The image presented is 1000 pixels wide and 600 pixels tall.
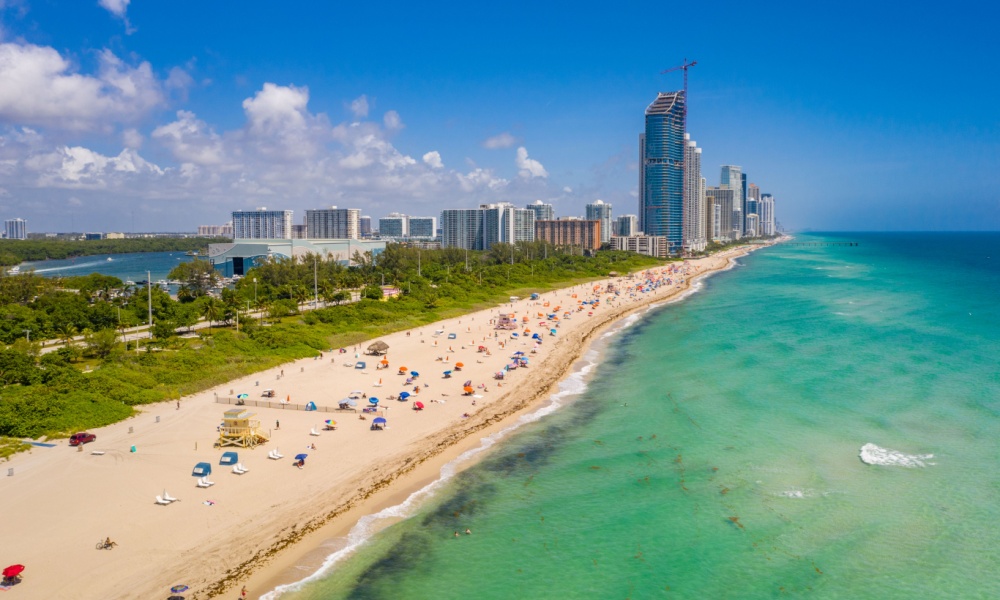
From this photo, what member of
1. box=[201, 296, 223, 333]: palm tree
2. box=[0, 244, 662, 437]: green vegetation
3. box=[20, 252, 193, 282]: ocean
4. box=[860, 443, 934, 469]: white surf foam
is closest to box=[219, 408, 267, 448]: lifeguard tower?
box=[0, 244, 662, 437]: green vegetation

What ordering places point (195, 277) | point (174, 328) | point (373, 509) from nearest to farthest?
point (373, 509) < point (174, 328) < point (195, 277)

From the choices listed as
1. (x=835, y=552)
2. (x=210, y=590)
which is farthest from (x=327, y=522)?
(x=835, y=552)

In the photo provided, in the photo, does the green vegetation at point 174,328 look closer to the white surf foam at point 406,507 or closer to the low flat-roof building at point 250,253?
the low flat-roof building at point 250,253

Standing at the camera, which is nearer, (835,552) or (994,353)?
(835,552)

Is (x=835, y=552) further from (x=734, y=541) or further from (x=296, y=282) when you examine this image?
(x=296, y=282)

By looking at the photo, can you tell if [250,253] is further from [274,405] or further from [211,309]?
[274,405]

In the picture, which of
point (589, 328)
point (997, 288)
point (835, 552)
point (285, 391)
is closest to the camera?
point (835, 552)

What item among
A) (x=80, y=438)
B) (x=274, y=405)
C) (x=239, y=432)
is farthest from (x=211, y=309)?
(x=239, y=432)
